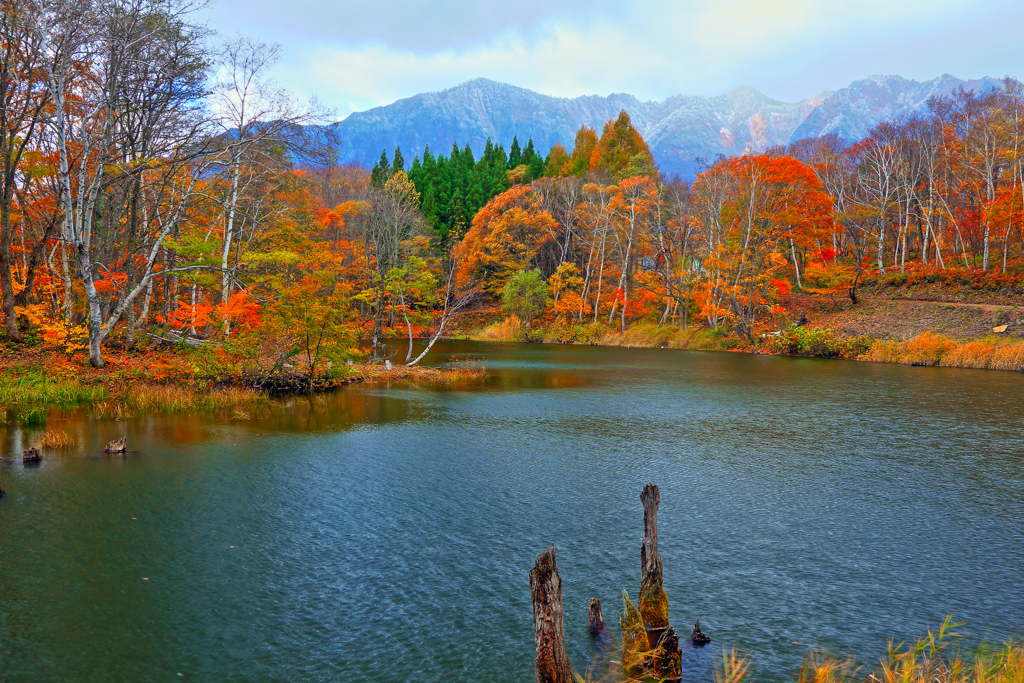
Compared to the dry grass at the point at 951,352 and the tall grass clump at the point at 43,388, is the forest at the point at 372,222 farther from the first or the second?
the dry grass at the point at 951,352

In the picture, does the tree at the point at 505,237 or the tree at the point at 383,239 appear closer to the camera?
the tree at the point at 383,239

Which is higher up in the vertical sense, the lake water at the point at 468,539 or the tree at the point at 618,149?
the tree at the point at 618,149

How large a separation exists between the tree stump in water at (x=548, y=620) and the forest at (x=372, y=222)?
15.6 meters

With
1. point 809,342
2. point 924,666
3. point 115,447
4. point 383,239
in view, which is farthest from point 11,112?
point 809,342

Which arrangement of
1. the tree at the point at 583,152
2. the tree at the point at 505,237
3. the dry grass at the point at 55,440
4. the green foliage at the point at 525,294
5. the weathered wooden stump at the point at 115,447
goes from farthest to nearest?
the tree at the point at 583,152 → the tree at the point at 505,237 → the green foliage at the point at 525,294 → the dry grass at the point at 55,440 → the weathered wooden stump at the point at 115,447

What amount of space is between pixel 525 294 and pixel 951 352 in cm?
2716

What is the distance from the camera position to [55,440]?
39.1 feet

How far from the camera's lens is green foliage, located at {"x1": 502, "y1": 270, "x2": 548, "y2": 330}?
4559 centimetres

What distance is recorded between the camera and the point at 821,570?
270 inches

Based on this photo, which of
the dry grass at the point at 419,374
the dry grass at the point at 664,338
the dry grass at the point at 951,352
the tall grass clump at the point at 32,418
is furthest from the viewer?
the dry grass at the point at 664,338

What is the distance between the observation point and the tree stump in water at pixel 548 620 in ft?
13.8

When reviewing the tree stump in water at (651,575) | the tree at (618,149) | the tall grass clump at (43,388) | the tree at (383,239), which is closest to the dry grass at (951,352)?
the tree at (383,239)

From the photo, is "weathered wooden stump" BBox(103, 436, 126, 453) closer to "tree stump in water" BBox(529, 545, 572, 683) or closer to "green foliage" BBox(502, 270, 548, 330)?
"tree stump in water" BBox(529, 545, 572, 683)

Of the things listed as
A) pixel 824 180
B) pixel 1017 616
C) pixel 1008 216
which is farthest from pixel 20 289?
pixel 824 180
